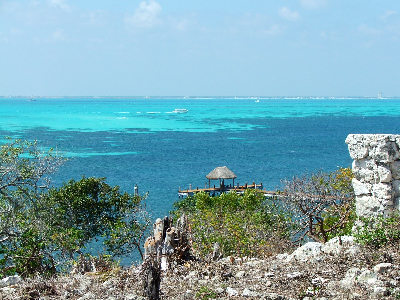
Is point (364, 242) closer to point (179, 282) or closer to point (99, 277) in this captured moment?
point (179, 282)

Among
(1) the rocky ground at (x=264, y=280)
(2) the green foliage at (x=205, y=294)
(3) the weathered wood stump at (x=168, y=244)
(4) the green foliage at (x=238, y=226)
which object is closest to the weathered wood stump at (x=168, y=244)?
(3) the weathered wood stump at (x=168, y=244)

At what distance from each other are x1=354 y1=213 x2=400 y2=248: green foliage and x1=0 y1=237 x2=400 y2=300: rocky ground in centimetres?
18

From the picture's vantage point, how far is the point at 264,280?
755 cm

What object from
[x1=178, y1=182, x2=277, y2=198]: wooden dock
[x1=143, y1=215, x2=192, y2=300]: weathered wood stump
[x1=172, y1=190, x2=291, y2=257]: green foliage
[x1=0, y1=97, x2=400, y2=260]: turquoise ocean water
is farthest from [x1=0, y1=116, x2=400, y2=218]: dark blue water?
Result: [x1=143, y1=215, x2=192, y2=300]: weathered wood stump

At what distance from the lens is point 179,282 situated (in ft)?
25.7

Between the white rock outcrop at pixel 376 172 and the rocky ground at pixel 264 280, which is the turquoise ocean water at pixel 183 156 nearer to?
the rocky ground at pixel 264 280

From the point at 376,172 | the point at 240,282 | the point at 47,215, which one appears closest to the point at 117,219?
the point at 47,215

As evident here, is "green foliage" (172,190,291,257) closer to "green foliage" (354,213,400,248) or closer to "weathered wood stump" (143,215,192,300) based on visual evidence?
"weathered wood stump" (143,215,192,300)

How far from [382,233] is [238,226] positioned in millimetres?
6724

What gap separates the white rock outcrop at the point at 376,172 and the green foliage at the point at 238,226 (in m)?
3.17

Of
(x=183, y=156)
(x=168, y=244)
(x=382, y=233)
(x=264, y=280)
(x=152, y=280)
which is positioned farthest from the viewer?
(x=183, y=156)

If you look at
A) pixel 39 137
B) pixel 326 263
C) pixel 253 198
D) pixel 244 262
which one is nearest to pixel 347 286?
pixel 326 263

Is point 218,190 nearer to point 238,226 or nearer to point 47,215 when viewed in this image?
point 238,226

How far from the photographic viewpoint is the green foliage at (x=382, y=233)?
324 inches
